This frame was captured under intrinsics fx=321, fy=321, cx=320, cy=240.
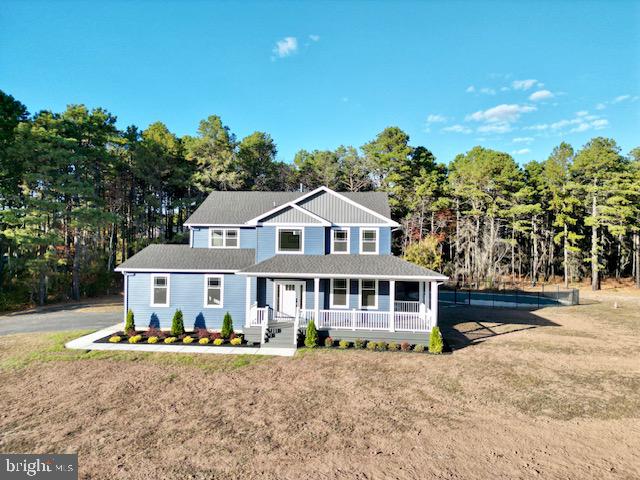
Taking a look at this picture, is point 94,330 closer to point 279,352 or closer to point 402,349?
point 279,352

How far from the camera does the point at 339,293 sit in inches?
700

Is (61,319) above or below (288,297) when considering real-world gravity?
below

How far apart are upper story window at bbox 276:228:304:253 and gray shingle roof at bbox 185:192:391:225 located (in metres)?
3.09

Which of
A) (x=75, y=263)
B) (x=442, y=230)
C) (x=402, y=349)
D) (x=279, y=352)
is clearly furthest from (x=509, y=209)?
(x=75, y=263)

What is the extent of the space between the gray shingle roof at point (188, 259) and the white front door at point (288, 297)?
100 inches

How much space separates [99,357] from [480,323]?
830 inches

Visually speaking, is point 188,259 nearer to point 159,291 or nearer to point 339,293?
point 159,291

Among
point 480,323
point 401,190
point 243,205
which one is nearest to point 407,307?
point 480,323

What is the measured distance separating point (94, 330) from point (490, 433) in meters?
19.7

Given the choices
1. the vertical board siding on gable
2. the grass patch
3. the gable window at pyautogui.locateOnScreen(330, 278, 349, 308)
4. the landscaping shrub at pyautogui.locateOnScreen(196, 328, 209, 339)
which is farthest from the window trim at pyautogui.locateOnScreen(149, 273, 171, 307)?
the gable window at pyautogui.locateOnScreen(330, 278, 349, 308)

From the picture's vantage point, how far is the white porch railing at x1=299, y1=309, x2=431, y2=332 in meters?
15.8

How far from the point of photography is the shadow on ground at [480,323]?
17453mm

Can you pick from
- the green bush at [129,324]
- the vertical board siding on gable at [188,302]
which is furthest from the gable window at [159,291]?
the green bush at [129,324]

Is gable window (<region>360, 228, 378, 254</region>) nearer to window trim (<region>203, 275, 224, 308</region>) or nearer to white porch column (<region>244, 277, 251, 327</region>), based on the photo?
white porch column (<region>244, 277, 251, 327</region>)
